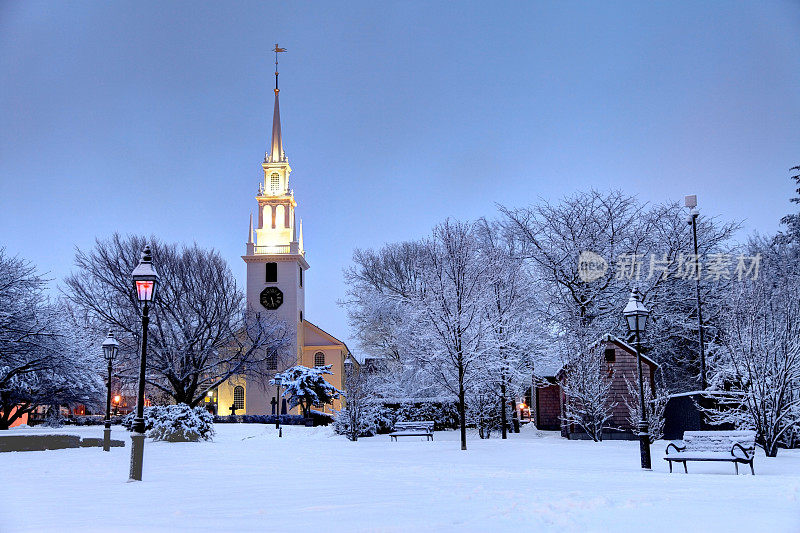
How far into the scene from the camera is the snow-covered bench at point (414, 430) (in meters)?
25.3

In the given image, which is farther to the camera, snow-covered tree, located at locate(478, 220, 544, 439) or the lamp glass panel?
snow-covered tree, located at locate(478, 220, 544, 439)

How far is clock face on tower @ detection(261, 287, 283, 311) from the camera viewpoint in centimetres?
5472

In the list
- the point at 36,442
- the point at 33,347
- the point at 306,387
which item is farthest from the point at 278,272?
the point at 36,442

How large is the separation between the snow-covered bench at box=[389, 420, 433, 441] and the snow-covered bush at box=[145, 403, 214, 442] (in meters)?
7.58

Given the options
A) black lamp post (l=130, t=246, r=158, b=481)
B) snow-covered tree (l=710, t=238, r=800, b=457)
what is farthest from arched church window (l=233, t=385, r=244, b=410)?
black lamp post (l=130, t=246, r=158, b=481)

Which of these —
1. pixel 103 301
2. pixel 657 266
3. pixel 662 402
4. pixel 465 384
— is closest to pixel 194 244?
pixel 103 301

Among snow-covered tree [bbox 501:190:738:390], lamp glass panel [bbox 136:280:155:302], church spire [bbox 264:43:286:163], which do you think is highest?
church spire [bbox 264:43:286:163]

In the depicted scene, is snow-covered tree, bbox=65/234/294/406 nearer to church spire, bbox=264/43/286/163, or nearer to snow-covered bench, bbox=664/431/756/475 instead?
church spire, bbox=264/43/286/163

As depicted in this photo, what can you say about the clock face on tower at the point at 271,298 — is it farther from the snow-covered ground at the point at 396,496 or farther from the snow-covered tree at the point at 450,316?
the snow-covered ground at the point at 396,496

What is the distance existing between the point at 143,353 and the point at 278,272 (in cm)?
4473

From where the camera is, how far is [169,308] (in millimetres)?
37531

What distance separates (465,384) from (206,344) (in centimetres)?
2008

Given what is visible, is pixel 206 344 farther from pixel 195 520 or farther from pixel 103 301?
pixel 195 520

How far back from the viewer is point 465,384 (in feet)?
76.0
